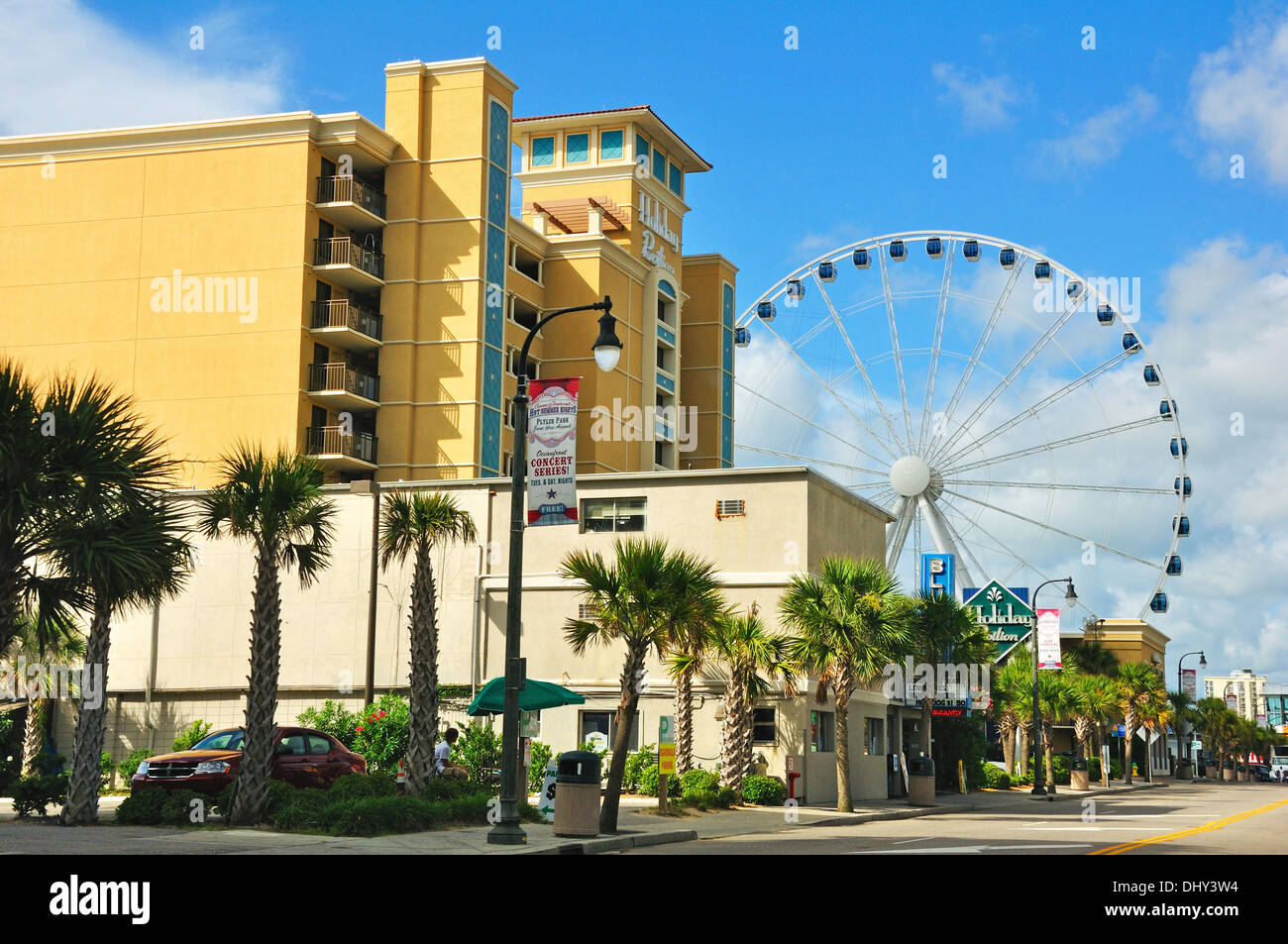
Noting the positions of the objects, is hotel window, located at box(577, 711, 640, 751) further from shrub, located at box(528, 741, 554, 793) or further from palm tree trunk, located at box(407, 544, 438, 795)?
palm tree trunk, located at box(407, 544, 438, 795)

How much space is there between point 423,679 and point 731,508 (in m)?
13.1

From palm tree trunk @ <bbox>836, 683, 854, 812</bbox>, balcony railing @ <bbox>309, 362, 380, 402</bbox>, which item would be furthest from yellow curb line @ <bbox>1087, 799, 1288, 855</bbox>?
balcony railing @ <bbox>309, 362, 380, 402</bbox>

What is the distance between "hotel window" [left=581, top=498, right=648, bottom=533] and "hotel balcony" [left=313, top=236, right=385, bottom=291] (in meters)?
20.4

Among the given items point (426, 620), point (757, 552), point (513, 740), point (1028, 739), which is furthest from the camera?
point (1028, 739)

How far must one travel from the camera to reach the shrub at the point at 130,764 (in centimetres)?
3866

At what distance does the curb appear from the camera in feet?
70.2

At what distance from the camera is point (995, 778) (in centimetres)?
5800

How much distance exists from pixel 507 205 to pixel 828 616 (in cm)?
3132

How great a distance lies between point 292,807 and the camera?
2392 cm

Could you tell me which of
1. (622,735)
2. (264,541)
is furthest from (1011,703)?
(264,541)

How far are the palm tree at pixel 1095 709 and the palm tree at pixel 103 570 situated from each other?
53152 millimetres

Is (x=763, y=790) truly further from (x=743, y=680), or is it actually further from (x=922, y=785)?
(x=922, y=785)

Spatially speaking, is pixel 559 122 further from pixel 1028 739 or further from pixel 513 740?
pixel 513 740
